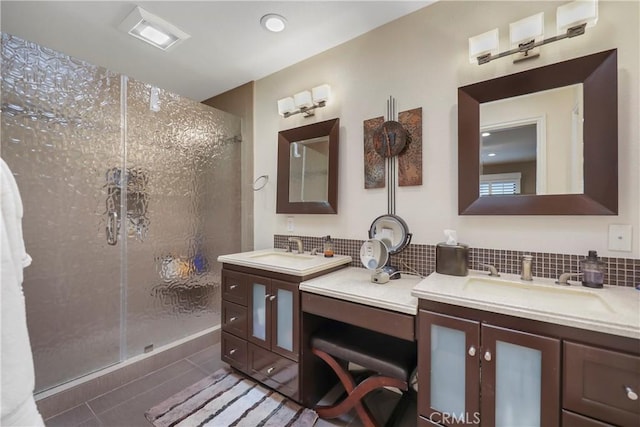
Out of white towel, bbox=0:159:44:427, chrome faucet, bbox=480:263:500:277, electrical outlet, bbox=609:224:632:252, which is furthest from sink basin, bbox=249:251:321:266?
electrical outlet, bbox=609:224:632:252

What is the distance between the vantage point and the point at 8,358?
0.66 meters

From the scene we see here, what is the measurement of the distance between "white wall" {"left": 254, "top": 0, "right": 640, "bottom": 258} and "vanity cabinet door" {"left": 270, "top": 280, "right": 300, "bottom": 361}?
0.65 m

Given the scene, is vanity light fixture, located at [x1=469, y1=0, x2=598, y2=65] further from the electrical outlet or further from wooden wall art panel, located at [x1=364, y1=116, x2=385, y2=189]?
the electrical outlet

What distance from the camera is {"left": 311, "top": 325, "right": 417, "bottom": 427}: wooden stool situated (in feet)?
4.17

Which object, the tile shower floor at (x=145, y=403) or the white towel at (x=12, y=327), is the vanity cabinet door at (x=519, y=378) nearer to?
the tile shower floor at (x=145, y=403)

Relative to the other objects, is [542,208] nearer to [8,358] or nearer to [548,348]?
[548,348]

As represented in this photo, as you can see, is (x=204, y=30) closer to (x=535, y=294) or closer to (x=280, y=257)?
(x=280, y=257)

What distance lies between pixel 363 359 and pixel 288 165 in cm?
160

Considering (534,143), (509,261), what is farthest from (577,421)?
(534,143)

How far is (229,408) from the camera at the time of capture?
1.59 meters

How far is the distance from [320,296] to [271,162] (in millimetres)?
1494

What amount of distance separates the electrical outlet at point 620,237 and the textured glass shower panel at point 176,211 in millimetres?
2637

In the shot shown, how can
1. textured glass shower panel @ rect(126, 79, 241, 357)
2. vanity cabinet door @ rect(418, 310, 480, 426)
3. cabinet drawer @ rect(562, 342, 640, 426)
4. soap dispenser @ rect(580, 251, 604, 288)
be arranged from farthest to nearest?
1. textured glass shower panel @ rect(126, 79, 241, 357)
2. soap dispenser @ rect(580, 251, 604, 288)
3. vanity cabinet door @ rect(418, 310, 480, 426)
4. cabinet drawer @ rect(562, 342, 640, 426)

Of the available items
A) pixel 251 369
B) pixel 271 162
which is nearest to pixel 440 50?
pixel 271 162
